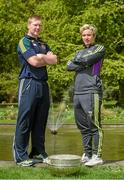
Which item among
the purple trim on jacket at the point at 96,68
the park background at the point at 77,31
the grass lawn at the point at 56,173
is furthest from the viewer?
the park background at the point at 77,31

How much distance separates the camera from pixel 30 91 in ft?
24.0

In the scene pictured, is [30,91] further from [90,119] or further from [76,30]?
[76,30]

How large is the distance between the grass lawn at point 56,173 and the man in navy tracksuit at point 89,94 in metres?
0.46

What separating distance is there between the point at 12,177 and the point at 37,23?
216 cm

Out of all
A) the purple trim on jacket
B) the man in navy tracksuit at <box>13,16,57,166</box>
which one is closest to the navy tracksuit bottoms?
the man in navy tracksuit at <box>13,16,57,166</box>

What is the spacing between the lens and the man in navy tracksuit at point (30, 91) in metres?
7.28

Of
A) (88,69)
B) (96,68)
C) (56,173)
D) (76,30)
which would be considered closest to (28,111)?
(88,69)

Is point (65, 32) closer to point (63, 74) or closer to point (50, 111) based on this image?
point (63, 74)

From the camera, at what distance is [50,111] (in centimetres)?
816

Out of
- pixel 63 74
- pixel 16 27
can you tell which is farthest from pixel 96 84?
pixel 16 27

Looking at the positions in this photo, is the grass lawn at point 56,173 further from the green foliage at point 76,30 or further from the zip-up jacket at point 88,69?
the green foliage at point 76,30

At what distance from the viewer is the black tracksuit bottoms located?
737 centimetres

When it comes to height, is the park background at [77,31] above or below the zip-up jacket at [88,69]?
above

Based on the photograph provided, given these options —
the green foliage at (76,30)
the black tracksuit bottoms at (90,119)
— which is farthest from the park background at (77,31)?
the black tracksuit bottoms at (90,119)
